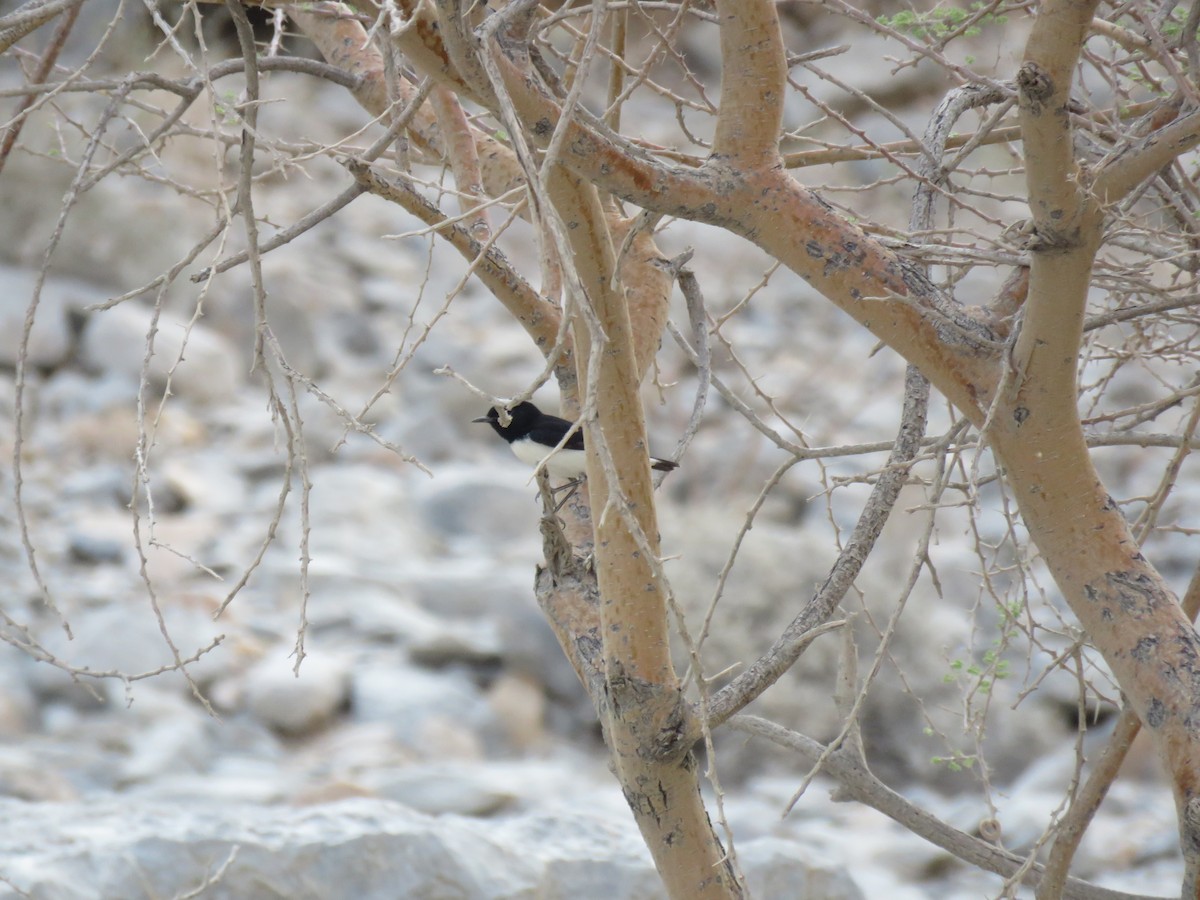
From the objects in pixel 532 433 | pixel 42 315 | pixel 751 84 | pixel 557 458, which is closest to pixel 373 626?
pixel 532 433

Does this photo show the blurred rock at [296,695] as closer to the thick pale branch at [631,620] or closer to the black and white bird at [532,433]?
the black and white bird at [532,433]

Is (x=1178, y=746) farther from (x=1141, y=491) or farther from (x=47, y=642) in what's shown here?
(x=1141, y=491)

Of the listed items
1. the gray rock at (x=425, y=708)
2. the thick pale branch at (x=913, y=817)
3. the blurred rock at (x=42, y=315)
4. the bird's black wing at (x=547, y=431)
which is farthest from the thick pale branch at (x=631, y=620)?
the blurred rock at (x=42, y=315)

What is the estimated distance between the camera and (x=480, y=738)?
311 inches

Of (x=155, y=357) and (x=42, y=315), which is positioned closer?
(x=155, y=357)

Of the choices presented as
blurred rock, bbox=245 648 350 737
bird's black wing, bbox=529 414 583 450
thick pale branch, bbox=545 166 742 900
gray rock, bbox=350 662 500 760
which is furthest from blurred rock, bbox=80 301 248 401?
thick pale branch, bbox=545 166 742 900

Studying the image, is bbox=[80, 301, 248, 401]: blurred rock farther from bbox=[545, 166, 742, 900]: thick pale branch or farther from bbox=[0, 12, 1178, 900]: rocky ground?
bbox=[545, 166, 742, 900]: thick pale branch

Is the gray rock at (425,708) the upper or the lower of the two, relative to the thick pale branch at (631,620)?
upper

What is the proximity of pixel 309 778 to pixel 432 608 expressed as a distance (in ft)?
8.37

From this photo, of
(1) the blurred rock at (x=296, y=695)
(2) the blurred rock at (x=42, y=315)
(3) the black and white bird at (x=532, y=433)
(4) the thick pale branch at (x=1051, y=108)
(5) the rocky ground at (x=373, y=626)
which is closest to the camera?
(4) the thick pale branch at (x=1051, y=108)

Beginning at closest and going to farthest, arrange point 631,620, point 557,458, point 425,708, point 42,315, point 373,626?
point 631,620 → point 557,458 → point 425,708 → point 373,626 → point 42,315

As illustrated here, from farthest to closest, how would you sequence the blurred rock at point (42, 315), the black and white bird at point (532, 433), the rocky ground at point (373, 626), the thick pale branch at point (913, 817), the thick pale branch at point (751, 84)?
the blurred rock at point (42, 315) < the rocky ground at point (373, 626) < the black and white bird at point (532, 433) < the thick pale branch at point (913, 817) < the thick pale branch at point (751, 84)

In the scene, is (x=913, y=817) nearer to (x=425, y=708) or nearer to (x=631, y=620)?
(x=631, y=620)

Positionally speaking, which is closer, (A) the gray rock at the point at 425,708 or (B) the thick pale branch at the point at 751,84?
(B) the thick pale branch at the point at 751,84
